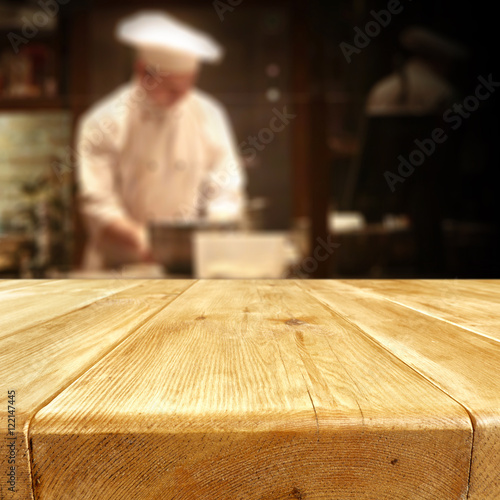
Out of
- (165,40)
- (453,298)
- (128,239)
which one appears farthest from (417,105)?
(453,298)

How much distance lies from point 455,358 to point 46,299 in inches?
20.2

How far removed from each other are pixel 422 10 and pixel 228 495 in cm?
380

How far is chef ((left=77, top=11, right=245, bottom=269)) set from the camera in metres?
3.28

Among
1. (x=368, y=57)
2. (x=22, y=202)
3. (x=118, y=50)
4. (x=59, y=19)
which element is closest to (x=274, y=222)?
(x=368, y=57)

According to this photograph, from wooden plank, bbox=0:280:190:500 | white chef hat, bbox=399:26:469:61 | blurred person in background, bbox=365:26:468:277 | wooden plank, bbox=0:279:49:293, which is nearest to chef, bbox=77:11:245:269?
blurred person in background, bbox=365:26:468:277

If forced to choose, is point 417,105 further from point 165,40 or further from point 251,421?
point 251,421

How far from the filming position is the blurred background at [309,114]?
3.19 meters

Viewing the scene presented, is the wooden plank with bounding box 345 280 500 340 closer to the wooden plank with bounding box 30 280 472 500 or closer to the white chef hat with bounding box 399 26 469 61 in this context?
the wooden plank with bounding box 30 280 472 500

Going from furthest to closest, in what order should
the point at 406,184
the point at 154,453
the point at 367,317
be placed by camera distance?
1. the point at 406,184
2. the point at 367,317
3. the point at 154,453

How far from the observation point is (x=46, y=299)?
0.60 metres

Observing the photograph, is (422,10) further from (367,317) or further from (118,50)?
(367,317)

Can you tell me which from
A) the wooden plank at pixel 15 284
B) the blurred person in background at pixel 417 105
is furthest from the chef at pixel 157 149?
the wooden plank at pixel 15 284

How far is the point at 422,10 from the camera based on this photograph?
325cm

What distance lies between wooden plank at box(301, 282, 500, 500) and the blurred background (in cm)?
263
